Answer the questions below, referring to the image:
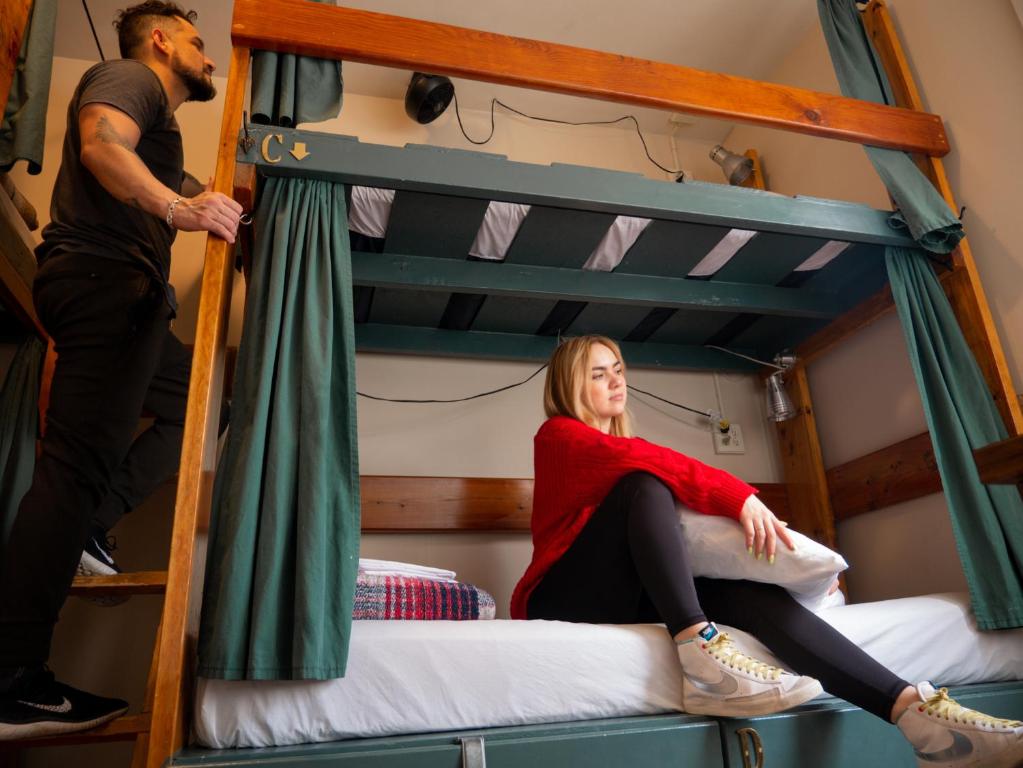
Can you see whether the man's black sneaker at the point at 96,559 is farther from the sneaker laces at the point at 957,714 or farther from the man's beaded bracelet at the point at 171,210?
the sneaker laces at the point at 957,714

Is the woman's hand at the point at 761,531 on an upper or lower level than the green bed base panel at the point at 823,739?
upper

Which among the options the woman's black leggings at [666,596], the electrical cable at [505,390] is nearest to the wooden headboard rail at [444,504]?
the electrical cable at [505,390]

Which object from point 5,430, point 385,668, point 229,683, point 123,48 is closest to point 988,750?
point 385,668

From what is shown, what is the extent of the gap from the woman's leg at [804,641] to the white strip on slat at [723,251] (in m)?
0.99

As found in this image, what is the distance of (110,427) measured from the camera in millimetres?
1434

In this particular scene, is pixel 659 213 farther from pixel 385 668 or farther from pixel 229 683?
pixel 229 683

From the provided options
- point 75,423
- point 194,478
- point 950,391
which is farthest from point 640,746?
point 950,391

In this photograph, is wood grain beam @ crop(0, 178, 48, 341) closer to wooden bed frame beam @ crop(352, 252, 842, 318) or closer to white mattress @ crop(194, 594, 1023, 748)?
wooden bed frame beam @ crop(352, 252, 842, 318)

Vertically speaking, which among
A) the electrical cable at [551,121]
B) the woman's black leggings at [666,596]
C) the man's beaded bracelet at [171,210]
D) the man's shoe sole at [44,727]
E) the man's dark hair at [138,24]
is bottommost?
the man's shoe sole at [44,727]

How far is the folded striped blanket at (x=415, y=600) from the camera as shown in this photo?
166 cm

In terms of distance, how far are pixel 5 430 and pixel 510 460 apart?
1409 millimetres

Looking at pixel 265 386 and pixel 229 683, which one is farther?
pixel 265 386

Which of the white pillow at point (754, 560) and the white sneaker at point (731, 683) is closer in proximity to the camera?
the white sneaker at point (731, 683)

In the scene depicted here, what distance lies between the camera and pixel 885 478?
7.61ft
